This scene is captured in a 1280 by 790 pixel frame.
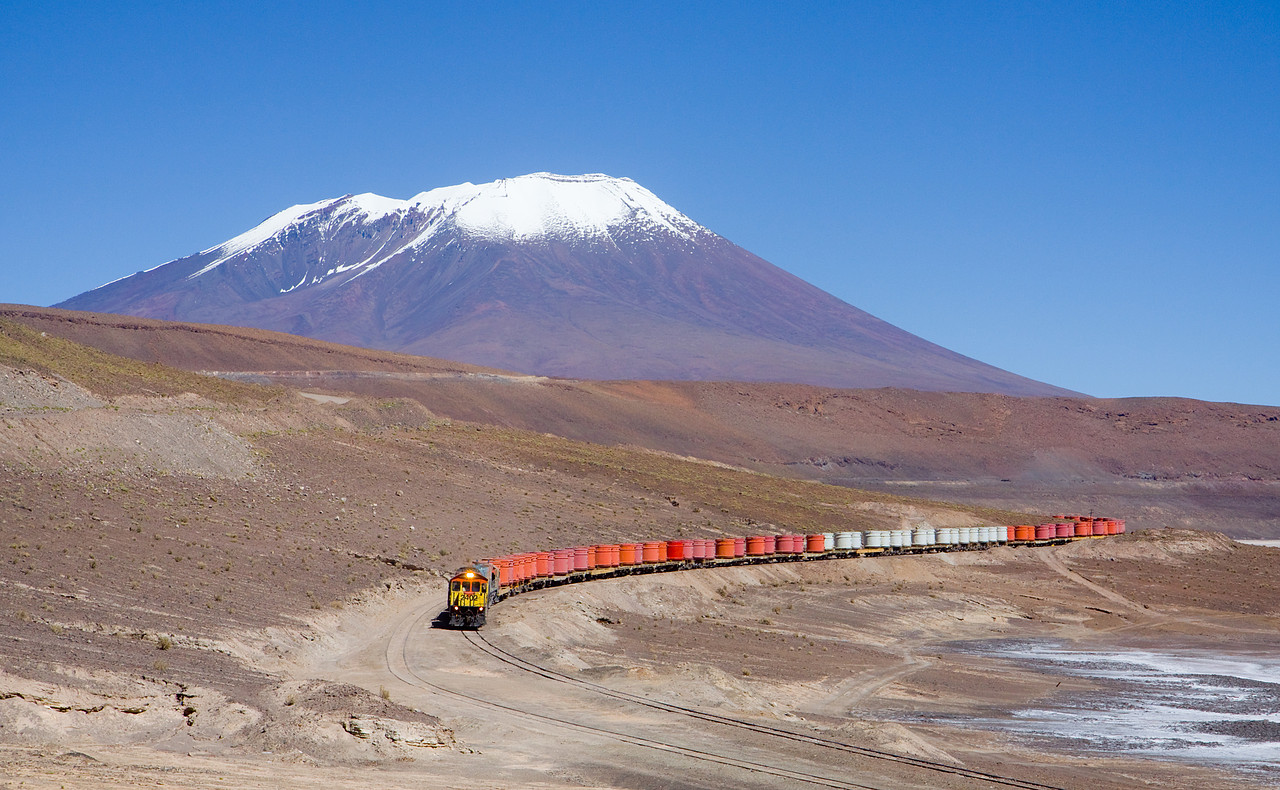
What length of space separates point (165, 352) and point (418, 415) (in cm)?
7957

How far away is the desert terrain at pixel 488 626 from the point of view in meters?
20.0

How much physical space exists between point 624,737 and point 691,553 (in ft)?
95.7

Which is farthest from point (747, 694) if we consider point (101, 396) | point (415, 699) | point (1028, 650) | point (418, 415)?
point (418, 415)

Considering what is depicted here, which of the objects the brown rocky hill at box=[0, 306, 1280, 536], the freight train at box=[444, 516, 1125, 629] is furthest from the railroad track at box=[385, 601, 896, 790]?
the brown rocky hill at box=[0, 306, 1280, 536]

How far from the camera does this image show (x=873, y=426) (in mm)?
144125

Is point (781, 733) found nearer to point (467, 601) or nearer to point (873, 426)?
point (467, 601)

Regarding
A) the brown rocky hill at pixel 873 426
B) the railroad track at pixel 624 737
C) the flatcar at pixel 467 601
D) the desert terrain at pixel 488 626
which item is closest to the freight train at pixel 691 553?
the flatcar at pixel 467 601

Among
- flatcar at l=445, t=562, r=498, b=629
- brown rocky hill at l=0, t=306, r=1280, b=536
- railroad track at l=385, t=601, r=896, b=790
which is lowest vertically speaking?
railroad track at l=385, t=601, r=896, b=790

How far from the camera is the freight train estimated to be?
33531mm

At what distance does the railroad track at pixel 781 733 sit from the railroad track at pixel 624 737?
6.28 ft

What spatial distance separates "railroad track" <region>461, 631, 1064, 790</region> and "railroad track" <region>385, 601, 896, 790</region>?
6.28 ft

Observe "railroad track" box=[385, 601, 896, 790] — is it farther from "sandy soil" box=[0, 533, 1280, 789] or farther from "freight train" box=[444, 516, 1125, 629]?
"freight train" box=[444, 516, 1125, 629]

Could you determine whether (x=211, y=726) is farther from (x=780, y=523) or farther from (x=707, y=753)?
(x=780, y=523)

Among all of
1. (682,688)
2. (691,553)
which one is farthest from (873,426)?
(682,688)
